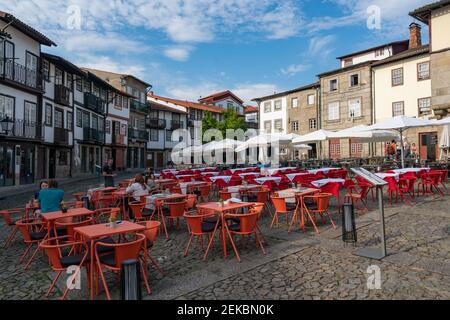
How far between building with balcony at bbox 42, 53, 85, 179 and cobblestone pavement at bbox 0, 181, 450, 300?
18.6 m

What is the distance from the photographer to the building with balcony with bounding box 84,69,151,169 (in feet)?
126

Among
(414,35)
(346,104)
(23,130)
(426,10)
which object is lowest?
(23,130)

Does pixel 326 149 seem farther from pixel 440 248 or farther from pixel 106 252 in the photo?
pixel 106 252

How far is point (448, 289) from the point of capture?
377 centimetres

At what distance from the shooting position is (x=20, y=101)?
19375 millimetres

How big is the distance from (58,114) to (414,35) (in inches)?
1182

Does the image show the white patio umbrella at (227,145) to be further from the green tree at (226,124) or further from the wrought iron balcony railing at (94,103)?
the green tree at (226,124)

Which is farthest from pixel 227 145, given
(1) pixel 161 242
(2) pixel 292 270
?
(2) pixel 292 270

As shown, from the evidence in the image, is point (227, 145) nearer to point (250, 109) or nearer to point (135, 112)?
point (135, 112)

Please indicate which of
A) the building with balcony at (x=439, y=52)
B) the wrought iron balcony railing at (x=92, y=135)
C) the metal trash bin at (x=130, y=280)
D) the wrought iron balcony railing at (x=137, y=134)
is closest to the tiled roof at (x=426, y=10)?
the building with balcony at (x=439, y=52)

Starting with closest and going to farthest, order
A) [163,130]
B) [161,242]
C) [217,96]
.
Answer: [161,242], [163,130], [217,96]

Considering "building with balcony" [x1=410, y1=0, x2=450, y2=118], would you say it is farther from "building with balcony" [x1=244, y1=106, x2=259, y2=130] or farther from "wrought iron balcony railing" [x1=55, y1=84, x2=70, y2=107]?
"building with balcony" [x1=244, y1=106, x2=259, y2=130]
